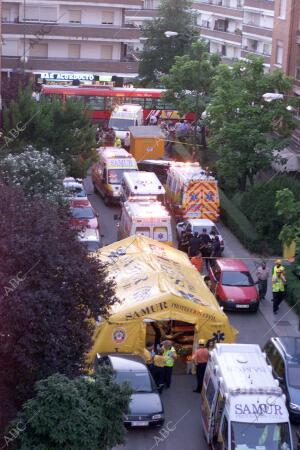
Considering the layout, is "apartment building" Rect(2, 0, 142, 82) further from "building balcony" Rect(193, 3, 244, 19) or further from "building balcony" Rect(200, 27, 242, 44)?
"building balcony" Rect(193, 3, 244, 19)

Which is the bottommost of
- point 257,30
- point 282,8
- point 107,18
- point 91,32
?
point 257,30

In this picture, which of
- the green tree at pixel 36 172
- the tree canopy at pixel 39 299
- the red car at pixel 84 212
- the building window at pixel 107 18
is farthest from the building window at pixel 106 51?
the tree canopy at pixel 39 299

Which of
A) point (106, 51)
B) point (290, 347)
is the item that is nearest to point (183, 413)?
point (290, 347)

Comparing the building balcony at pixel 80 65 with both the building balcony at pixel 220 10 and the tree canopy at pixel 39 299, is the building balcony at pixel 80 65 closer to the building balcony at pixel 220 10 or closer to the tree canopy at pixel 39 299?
the building balcony at pixel 220 10

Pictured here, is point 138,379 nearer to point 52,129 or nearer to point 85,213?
point 85,213

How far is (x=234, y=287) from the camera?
28.1m

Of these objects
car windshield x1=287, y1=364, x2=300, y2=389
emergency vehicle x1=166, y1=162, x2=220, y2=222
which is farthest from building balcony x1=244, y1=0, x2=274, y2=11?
car windshield x1=287, y1=364, x2=300, y2=389

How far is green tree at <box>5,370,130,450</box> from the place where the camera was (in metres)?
13.9

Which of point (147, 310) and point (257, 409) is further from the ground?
point (257, 409)

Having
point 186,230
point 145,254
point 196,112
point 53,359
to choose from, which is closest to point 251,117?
point 186,230

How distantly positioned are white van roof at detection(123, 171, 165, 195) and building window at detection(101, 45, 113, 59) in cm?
2854

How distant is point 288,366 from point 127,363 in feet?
10.9

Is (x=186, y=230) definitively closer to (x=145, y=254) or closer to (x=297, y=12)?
(x=145, y=254)

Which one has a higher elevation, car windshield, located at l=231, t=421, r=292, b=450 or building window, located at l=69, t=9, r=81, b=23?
building window, located at l=69, t=9, r=81, b=23
